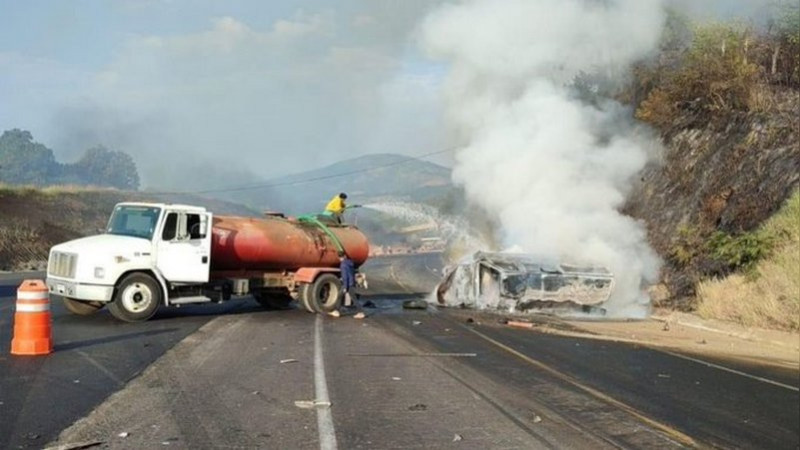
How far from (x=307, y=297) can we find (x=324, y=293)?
1.92 ft

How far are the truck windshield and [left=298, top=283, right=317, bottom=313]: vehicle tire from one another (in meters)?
4.11

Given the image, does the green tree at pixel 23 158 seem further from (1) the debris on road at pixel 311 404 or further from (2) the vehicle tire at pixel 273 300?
(1) the debris on road at pixel 311 404

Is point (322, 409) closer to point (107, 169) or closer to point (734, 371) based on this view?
point (734, 371)

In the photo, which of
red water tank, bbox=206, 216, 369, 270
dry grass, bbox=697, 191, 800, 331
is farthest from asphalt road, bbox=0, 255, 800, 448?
dry grass, bbox=697, 191, 800, 331

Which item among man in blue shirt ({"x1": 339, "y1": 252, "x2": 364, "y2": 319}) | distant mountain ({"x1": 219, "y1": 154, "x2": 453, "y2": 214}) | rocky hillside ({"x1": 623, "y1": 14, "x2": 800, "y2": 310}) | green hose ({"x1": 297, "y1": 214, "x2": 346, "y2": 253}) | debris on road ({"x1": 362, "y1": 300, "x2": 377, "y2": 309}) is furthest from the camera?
distant mountain ({"x1": 219, "y1": 154, "x2": 453, "y2": 214})

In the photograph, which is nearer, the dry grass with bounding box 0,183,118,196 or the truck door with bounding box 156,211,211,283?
the truck door with bounding box 156,211,211,283

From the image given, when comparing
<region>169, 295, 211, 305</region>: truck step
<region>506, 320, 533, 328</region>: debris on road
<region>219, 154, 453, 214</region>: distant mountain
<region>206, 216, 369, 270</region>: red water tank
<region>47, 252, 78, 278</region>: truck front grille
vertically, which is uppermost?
<region>219, 154, 453, 214</region>: distant mountain

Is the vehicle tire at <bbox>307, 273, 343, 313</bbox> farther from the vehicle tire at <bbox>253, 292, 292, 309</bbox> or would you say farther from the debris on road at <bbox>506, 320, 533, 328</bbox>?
the debris on road at <bbox>506, 320, 533, 328</bbox>

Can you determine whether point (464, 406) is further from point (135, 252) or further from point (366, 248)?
point (366, 248)

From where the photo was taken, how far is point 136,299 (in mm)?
16484

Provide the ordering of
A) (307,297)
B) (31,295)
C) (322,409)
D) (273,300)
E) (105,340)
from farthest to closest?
1. (273,300)
2. (307,297)
3. (105,340)
4. (31,295)
5. (322,409)

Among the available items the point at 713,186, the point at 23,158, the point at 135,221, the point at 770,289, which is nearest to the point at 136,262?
the point at 135,221

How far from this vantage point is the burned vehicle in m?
21.6

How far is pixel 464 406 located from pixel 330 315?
35.5 ft
